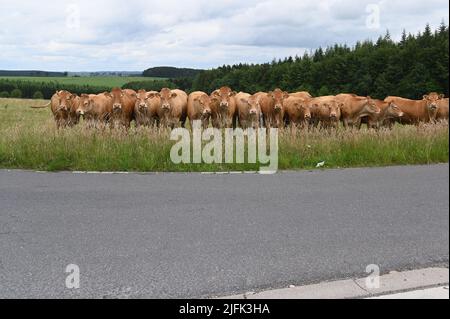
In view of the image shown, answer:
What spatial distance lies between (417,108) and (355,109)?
2722 mm

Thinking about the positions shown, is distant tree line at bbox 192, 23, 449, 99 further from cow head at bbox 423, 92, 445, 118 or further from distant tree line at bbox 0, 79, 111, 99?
distant tree line at bbox 0, 79, 111, 99

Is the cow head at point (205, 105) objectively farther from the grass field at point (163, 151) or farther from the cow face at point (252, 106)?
the grass field at point (163, 151)

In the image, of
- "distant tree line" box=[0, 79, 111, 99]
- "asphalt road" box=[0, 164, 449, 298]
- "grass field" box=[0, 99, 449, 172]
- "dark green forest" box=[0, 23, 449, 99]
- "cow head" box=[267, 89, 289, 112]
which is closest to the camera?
"asphalt road" box=[0, 164, 449, 298]

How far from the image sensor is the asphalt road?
4266 millimetres

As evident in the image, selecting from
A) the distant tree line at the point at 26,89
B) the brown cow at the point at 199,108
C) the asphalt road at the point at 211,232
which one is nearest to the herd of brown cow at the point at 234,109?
the brown cow at the point at 199,108

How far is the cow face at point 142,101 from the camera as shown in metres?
17.0

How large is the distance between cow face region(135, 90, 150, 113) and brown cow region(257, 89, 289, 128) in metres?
4.16

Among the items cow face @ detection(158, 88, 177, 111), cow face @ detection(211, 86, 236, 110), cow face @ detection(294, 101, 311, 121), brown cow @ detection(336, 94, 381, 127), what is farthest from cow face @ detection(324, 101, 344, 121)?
cow face @ detection(158, 88, 177, 111)

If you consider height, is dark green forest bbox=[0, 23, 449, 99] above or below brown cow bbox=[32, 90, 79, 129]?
above

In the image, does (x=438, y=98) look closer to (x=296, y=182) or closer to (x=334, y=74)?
(x=296, y=182)

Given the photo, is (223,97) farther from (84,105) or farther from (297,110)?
(84,105)

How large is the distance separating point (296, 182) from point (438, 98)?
39.8 feet

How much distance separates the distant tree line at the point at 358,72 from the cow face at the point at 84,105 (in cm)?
2690

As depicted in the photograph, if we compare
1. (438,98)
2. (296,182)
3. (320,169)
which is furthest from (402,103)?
(296,182)
